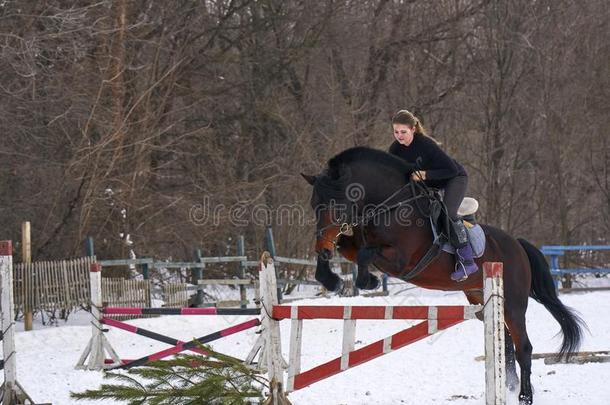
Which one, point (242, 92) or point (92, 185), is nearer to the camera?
point (92, 185)

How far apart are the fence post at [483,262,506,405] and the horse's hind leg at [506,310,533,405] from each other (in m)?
2.18

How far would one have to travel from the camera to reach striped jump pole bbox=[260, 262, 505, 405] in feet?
18.0

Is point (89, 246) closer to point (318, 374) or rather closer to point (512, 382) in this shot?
point (512, 382)

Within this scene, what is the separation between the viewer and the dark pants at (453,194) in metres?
7.70

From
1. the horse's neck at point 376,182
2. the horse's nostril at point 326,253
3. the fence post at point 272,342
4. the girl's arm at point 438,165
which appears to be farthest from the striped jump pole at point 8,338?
the girl's arm at point 438,165

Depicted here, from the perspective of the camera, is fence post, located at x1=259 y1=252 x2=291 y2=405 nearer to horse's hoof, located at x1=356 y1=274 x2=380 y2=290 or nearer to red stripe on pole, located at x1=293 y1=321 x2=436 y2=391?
red stripe on pole, located at x1=293 y1=321 x2=436 y2=391

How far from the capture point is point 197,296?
61.1ft

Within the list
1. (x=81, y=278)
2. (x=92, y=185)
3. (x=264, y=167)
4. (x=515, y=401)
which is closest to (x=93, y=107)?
(x=92, y=185)

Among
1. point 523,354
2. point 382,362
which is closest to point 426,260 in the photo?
point 523,354

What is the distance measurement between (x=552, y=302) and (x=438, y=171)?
82.1 inches

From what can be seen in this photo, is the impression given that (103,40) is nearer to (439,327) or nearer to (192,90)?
(192,90)

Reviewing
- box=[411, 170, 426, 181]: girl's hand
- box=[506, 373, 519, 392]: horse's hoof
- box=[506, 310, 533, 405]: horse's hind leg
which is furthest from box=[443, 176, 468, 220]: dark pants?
box=[506, 373, 519, 392]: horse's hoof

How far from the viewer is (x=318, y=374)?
5887 millimetres

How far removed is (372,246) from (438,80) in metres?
20.6
